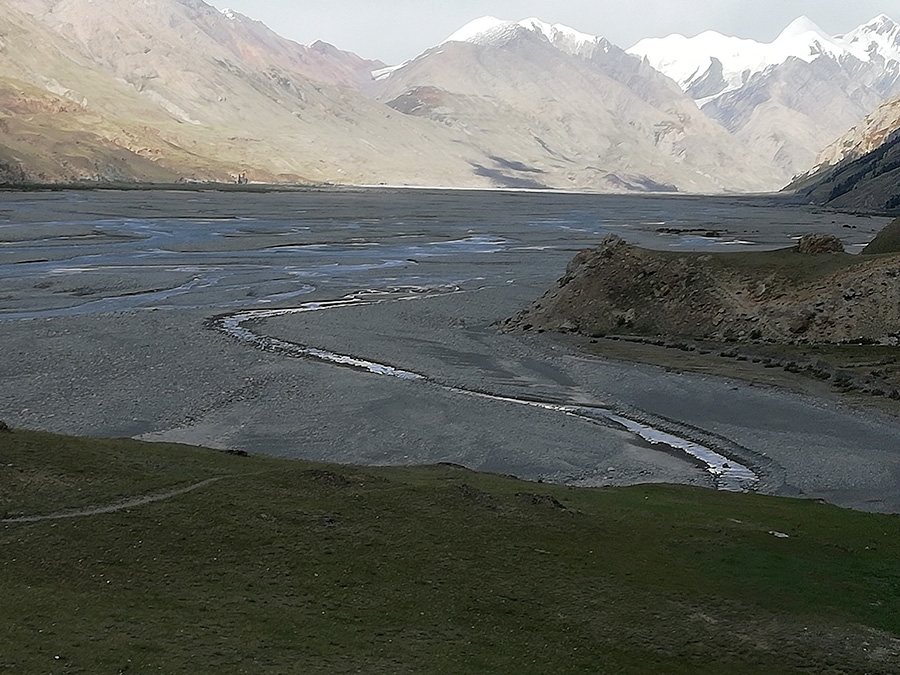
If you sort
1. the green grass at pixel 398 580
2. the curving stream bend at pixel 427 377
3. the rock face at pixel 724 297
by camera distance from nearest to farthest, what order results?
the green grass at pixel 398 580 < the curving stream bend at pixel 427 377 < the rock face at pixel 724 297

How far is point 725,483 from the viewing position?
2380 centimetres

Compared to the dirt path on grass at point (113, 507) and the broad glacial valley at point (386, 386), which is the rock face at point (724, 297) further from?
the dirt path on grass at point (113, 507)

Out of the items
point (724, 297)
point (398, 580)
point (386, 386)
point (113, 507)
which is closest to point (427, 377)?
point (386, 386)

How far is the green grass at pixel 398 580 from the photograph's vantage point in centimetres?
1019

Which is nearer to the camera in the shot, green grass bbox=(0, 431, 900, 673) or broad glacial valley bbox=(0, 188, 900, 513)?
green grass bbox=(0, 431, 900, 673)

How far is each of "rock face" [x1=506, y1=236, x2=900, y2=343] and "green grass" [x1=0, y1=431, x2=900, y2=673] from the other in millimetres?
29086

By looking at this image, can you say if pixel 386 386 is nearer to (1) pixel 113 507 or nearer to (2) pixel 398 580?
(1) pixel 113 507

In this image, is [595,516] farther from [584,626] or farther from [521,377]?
[521,377]

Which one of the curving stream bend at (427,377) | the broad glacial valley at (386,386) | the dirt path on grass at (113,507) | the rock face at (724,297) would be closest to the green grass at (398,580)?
the dirt path on grass at (113,507)

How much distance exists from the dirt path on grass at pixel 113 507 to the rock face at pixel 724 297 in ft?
114

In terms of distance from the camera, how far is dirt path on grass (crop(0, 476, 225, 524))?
12.9 metres

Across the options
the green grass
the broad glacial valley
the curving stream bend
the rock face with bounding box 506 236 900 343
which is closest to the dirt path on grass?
the green grass

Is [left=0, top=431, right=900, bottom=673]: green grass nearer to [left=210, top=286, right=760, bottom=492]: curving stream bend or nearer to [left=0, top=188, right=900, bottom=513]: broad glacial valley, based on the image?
[left=0, top=188, right=900, bottom=513]: broad glacial valley

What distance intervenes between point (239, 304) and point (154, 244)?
3988 centimetres
